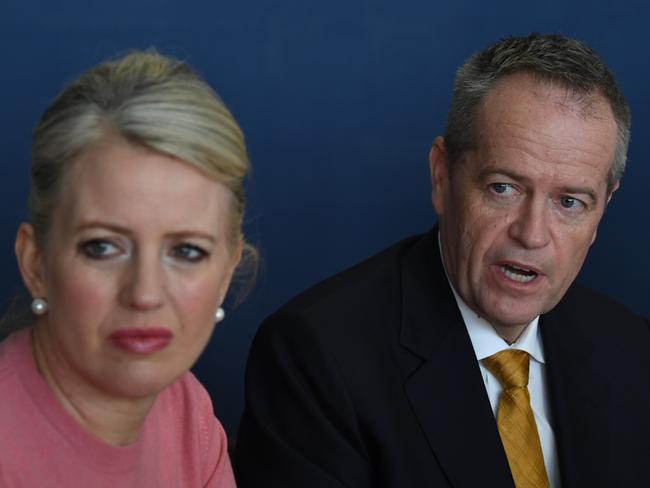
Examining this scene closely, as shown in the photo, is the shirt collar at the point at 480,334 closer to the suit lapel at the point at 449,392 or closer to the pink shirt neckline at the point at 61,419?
the suit lapel at the point at 449,392

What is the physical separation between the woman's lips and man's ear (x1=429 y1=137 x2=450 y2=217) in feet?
2.96

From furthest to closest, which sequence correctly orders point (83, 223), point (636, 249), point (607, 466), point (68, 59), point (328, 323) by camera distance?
point (636, 249) < point (68, 59) < point (607, 466) < point (328, 323) < point (83, 223)

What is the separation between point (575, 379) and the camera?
7.50ft

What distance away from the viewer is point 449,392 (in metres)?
2.11

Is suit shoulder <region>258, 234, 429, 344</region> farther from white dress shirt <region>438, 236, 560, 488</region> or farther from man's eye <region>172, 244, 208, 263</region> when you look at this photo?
man's eye <region>172, 244, 208, 263</region>

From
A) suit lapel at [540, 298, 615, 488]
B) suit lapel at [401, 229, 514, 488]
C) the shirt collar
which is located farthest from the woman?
suit lapel at [540, 298, 615, 488]

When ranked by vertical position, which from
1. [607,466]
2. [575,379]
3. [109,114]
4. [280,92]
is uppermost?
[280,92]

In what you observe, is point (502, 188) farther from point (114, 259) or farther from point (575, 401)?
point (114, 259)

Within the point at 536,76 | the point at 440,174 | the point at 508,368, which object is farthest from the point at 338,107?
the point at 508,368

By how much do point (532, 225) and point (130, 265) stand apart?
0.88 m

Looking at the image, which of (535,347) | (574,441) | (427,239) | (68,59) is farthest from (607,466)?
(68,59)

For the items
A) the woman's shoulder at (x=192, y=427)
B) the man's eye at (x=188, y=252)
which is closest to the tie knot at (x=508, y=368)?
the woman's shoulder at (x=192, y=427)

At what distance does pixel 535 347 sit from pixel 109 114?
3.74 feet

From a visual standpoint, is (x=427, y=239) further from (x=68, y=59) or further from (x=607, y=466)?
(x=68, y=59)
